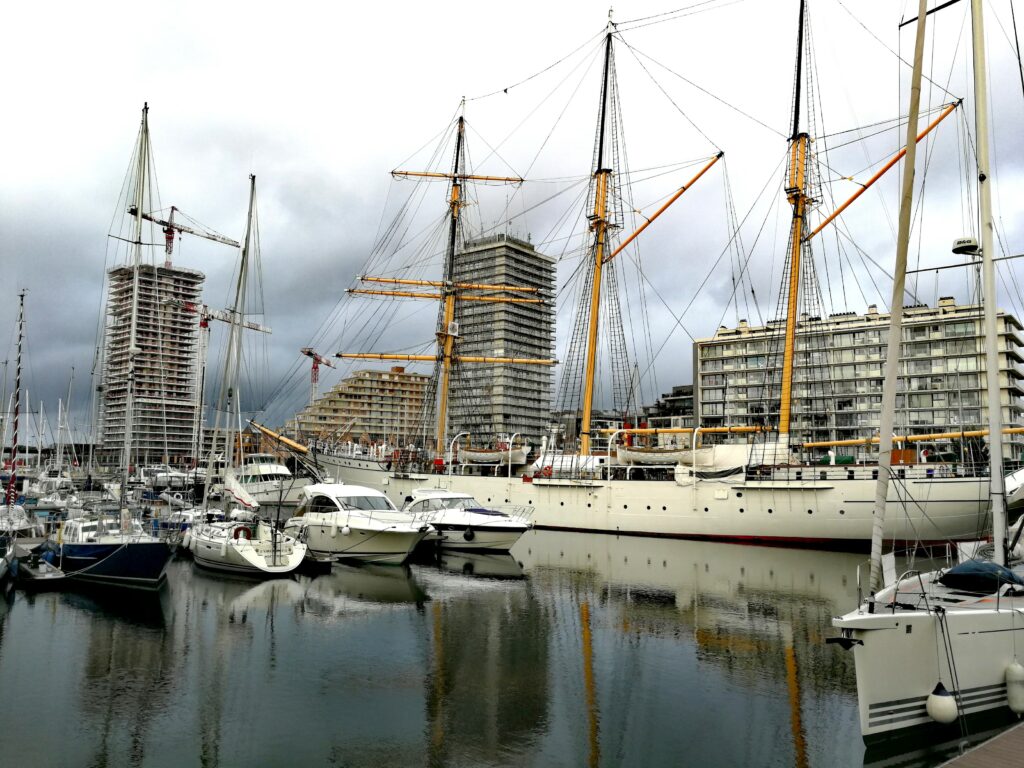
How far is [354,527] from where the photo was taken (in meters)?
24.2

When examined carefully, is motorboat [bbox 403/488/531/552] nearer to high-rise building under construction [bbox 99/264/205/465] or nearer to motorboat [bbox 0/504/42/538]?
motorboat [bbox 0/504/42/538]

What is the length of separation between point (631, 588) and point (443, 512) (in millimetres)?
9745

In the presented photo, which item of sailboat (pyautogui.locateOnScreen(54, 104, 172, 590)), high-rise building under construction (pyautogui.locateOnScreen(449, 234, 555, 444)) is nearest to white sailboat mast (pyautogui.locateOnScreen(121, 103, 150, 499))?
sailboat (pyautogui.locateOnScreen(54, 104, 172, 590))

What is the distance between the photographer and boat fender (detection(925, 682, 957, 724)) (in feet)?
29.7

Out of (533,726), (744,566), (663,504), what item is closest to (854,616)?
(533,726)

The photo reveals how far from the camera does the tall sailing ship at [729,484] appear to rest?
96.4ft

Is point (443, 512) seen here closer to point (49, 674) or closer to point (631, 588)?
point (631, 588)

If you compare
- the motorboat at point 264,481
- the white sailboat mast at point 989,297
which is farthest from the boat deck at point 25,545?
the white sailboat mast at point 989,297

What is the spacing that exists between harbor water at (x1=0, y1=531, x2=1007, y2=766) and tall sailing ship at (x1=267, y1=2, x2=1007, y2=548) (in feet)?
32.6

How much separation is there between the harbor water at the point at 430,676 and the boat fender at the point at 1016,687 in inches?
76.4

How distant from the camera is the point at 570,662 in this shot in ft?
43.1

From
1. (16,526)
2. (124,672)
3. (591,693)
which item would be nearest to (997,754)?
(591,693)

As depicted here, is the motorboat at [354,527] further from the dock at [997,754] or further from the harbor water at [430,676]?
the dock at [997,754]

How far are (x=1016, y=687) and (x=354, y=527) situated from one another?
19.1m
